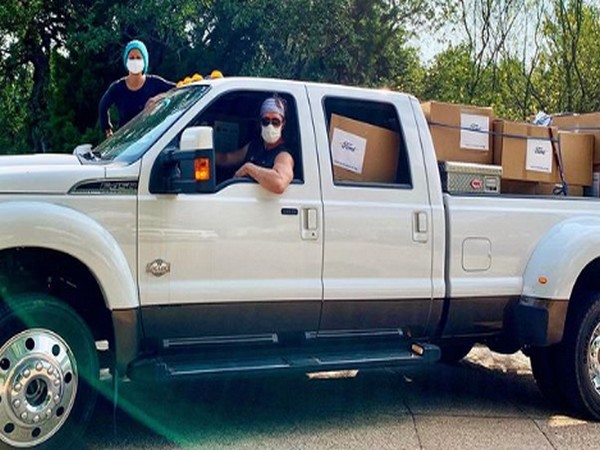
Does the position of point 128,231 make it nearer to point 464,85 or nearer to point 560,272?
point 560,272

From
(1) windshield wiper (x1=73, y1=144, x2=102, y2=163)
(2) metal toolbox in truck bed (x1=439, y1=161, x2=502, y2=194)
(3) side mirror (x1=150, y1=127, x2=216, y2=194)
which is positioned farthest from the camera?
(2) metal toolbox in truck bed (x1=439, y1=161, x2=502, y2=194)

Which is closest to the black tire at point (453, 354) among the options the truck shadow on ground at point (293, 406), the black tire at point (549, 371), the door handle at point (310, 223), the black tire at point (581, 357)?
the truck shadow on ground at point (293, 406)

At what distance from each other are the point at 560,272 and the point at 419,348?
3.99 feet

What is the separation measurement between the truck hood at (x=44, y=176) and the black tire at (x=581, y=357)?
11.9 feet

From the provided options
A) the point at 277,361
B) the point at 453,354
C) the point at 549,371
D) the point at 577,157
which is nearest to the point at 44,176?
the point at 277,361

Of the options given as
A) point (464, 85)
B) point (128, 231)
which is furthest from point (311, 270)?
point (464, 85)

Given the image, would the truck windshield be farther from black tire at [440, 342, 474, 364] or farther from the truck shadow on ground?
black tire at [440, 342, 474, 364]

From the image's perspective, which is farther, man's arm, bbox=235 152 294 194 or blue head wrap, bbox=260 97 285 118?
blue head wrap, bbox=260 97 285 118

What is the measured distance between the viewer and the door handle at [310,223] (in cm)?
468

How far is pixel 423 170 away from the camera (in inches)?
203

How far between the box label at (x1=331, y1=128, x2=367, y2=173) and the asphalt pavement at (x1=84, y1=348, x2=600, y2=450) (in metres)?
1.82

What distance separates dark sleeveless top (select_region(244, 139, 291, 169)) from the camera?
4.80m

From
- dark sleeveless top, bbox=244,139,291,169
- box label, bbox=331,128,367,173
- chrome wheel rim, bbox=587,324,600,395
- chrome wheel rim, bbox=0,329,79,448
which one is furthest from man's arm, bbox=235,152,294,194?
chrome wheel rim, bbox=587,324,600,395

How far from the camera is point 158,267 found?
431 cm
